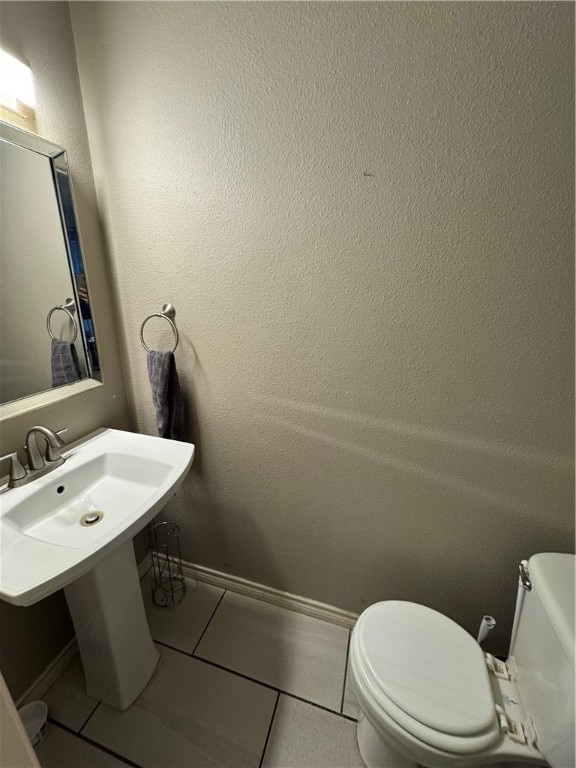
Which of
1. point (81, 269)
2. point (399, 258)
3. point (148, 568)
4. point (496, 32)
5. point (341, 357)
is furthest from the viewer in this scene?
point (148, 568)

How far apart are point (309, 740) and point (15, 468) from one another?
1199mm

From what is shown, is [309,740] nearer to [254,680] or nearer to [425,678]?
[254,680]

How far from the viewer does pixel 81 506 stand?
93 cm

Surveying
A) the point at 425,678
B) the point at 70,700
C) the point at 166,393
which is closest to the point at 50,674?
the point at 70,700

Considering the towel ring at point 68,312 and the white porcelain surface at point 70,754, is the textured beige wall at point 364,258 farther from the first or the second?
the white porcelain surface at point 70,754

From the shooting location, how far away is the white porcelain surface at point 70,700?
0.98 meters

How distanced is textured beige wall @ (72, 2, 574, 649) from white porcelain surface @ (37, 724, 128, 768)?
2.55 feet

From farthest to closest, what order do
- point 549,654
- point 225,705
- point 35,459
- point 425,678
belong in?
point 225,705, point 35,459, point 425,678, point 549,654

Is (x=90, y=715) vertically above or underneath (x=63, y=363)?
underneath

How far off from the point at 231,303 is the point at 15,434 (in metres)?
0.76

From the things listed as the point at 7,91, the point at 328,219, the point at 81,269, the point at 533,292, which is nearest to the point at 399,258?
the point at 328,219

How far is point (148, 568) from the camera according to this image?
1494mm

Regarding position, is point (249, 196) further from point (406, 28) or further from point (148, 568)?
point (148, 568)

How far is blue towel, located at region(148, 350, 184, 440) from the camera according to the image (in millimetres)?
1092
